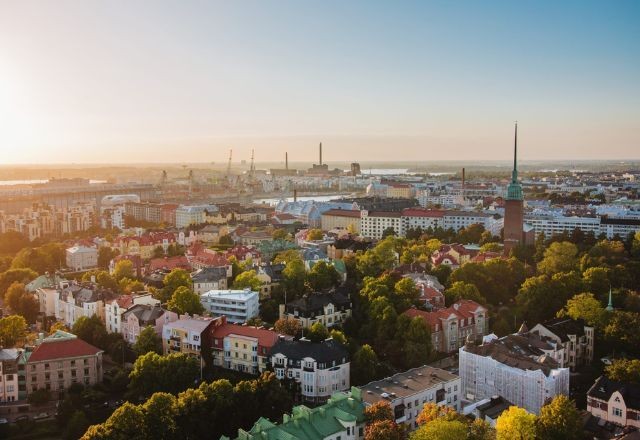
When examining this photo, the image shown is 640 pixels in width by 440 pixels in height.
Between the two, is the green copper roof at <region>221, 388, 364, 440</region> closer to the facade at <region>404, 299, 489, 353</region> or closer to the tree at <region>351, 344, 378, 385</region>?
the tree at <region>351, 344, 378, 385</region>

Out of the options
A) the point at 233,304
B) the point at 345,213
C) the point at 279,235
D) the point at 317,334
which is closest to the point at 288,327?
the point at 317,334

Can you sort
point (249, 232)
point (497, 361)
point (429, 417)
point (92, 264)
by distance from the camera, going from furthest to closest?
1. point (249, 232)
2. point (92, 264)
3. point (497, 361)
4. point (429, 417)

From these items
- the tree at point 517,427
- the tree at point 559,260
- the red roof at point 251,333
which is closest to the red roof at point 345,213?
the tree at point 559,260

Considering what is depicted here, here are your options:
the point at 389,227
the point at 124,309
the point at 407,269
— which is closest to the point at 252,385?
the point at 124,309

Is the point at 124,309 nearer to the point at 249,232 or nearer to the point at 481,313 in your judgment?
the point at 481,313

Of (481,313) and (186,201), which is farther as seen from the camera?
(186,201)

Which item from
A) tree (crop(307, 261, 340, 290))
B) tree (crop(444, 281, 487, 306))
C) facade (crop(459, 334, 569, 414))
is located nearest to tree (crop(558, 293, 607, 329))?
facade (crop(459, 334, 569, 414))
